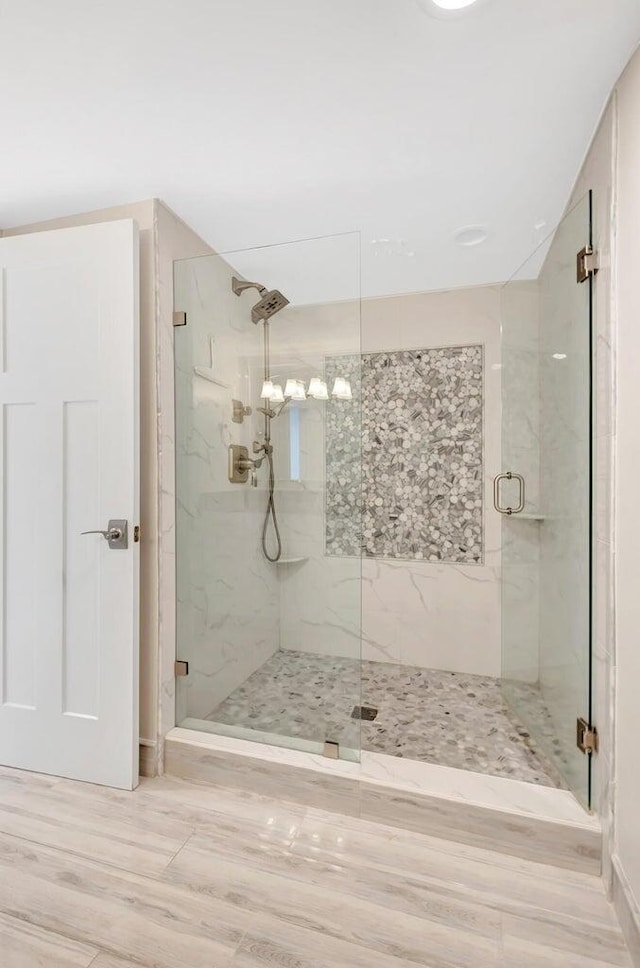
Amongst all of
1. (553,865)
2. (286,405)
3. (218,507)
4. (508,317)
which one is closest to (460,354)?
(508,317)

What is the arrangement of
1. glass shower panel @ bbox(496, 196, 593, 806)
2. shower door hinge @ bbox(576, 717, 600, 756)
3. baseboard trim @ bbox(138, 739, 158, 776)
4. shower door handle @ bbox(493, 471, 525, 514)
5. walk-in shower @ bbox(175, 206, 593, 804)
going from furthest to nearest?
shower door handle @ bbox(493, 471, 525, 514) < baseboard trim @ bbox(138, 739, 158, 776) < walk-in shower @ bbox(175, 206, 593, 804) < glass shower panel @ bbox(496, 196, 593, 806) < shower door hinge @ bbox(576, 717, 600, 756)

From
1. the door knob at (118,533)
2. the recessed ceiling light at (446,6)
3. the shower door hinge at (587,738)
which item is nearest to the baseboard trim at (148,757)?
the door knob at (118,533)

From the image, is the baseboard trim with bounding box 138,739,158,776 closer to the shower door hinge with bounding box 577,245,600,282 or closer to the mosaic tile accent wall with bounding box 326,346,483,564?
the mosaic tile accent wall with bounding box 326,346,483,564

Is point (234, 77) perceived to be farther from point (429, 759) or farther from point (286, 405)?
point (429, 759)

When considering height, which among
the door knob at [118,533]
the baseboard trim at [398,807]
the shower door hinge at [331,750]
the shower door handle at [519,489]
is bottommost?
the baseboard trim at [398,807]

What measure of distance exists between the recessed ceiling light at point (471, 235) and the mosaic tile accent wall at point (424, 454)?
667mm

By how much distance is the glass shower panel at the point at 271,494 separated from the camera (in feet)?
6.20

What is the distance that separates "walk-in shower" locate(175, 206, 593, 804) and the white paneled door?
0.91ft

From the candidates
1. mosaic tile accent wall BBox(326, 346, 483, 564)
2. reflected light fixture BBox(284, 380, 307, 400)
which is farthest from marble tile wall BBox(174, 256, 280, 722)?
mosaic tile accent wall BBox(326, 346, 483, 564)

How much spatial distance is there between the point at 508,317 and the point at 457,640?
1.85 m

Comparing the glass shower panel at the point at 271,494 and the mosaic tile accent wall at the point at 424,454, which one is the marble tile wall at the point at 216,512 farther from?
the mosaic tile accent wall at the point at 424,454

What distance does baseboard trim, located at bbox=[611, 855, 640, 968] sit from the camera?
118cm

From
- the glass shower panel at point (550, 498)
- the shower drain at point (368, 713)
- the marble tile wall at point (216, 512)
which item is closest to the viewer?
the glass shower panel at point (550, 498)

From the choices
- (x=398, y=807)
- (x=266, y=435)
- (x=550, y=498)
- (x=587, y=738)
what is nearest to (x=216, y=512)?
(x=266, y=435)
